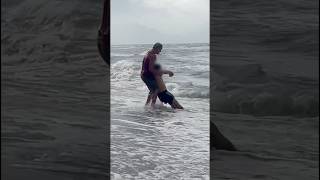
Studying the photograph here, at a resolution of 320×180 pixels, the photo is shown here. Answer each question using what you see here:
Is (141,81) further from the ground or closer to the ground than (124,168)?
further from the ground

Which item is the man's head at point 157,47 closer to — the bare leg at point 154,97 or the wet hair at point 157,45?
the wet hair at point 157,45

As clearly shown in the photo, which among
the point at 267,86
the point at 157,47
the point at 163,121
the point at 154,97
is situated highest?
the point at 157,47

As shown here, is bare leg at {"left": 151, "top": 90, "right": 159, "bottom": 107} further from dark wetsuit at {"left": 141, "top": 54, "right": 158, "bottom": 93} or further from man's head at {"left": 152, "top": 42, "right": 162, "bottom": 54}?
man's head at {"left": 152, "top": 42, "right": 162, "bottom": 54}

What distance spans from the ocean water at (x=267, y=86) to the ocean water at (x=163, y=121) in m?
0.20

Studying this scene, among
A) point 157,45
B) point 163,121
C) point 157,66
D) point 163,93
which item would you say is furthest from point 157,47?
point 163,121

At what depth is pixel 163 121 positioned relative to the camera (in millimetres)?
2615

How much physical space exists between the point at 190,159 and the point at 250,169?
38 centimetres

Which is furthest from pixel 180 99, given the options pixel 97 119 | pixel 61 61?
pixel 61 61

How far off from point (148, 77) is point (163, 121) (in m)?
0.28

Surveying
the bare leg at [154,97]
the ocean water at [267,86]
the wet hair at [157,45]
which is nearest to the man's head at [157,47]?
the wet hair at [157,45]

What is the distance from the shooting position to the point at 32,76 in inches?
101

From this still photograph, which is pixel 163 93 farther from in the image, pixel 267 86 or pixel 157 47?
pixel 267 86

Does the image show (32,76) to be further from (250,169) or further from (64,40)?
(250,169)

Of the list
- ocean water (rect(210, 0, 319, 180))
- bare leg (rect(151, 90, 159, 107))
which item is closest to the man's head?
bare leg (rect(151, 90, 159, 107))
